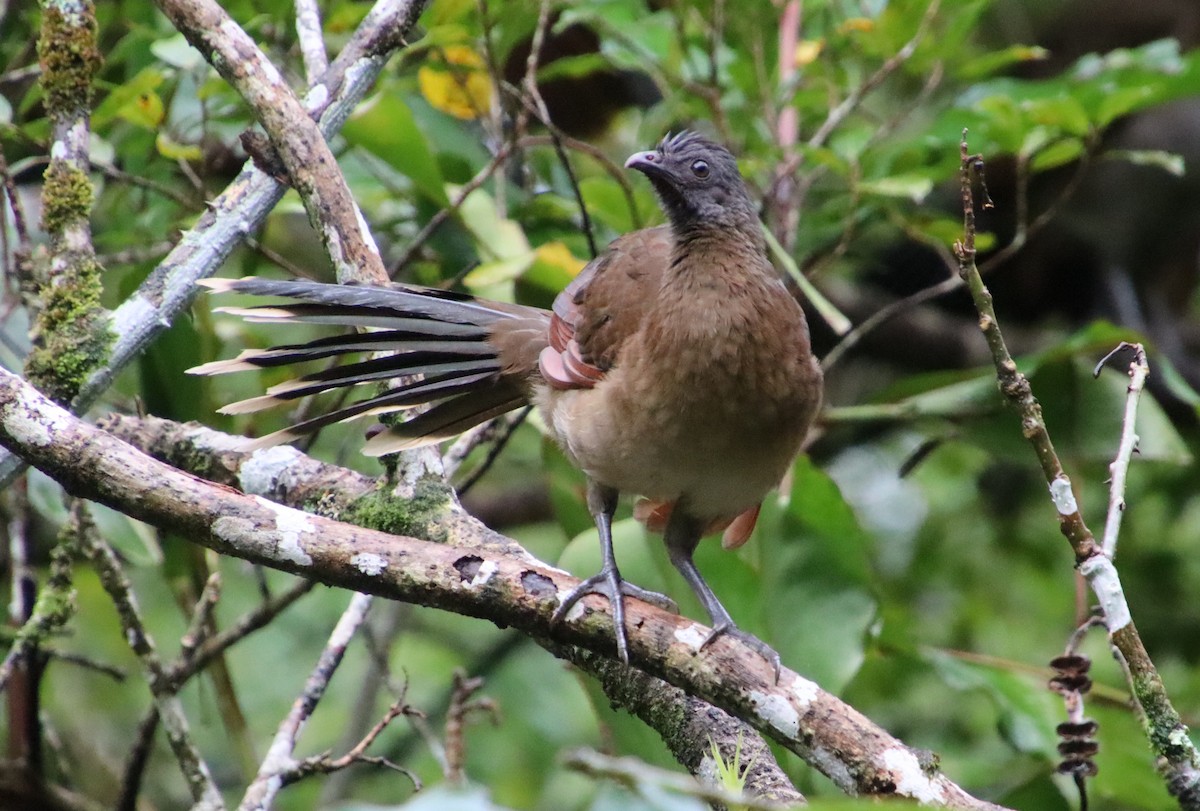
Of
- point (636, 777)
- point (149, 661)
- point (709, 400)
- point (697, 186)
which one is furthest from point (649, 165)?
point (636, 777)

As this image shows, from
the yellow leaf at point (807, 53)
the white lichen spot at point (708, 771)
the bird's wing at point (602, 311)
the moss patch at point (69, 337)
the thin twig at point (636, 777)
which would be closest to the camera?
the thin twig at point (636, 777)

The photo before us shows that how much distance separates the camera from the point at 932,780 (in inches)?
73.1

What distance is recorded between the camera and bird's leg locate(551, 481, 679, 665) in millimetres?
2137

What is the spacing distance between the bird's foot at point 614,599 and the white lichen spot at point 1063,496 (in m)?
0.76

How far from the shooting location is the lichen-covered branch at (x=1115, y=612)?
180 cm

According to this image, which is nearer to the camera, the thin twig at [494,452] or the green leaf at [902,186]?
the thin twig at [494,452]

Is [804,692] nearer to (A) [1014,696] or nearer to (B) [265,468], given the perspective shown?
(B) [265,468]

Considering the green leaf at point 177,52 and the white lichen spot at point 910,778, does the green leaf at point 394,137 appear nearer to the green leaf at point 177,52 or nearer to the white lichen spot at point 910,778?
the green leaf at point 177,52

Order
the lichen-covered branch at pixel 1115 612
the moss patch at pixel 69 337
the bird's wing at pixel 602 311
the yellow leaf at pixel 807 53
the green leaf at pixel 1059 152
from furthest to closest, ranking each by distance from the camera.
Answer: the yellow leaf at pixel 807 53, the green leaf at pixel 1059 152, the bird's wing at pixel 602 311, the moss patch at pixel 69 337, the lichen-covered branch at pixel 1115 612

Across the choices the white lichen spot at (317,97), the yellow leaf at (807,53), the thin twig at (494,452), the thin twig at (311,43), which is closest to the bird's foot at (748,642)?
the thin twig at (494,452)

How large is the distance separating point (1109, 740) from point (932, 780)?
164 centimetres

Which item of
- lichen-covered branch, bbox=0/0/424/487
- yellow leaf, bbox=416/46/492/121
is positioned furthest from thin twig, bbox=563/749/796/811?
yellow leaf, bbox=416/46/492/121

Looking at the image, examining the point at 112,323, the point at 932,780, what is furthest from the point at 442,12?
the point at 932,780

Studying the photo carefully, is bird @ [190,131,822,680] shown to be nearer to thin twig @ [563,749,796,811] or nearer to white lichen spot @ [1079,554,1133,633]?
white lichen spot @ [1079,554,1133,633]
